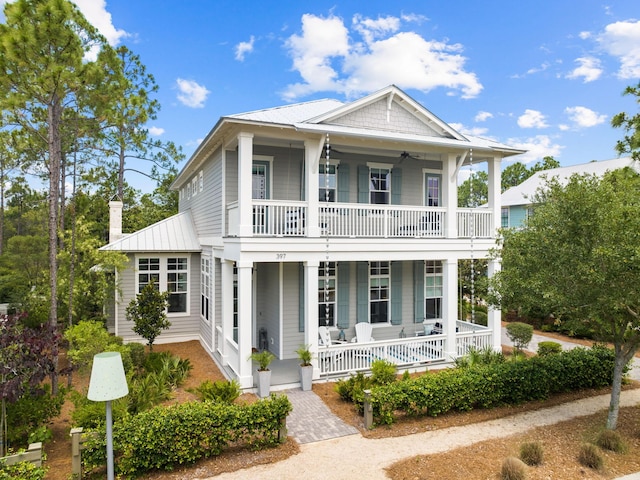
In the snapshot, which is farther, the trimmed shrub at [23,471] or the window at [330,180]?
the window at [330,180]

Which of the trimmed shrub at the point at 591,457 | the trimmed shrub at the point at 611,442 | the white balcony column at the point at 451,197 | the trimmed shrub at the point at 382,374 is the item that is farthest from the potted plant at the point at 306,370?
the trimmed shrub at the point at 611,442

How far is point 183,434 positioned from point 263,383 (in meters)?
3.03

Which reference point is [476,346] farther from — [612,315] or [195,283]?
[195,283]

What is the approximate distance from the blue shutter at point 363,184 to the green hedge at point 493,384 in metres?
6.10

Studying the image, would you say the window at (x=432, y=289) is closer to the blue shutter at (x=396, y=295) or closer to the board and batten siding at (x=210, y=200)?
the blue shutter at (x=396, y=295)

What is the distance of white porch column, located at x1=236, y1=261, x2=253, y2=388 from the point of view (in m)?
9.33

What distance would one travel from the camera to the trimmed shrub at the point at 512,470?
566cm

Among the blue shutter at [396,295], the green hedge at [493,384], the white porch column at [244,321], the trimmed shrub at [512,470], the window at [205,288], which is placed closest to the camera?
the trimmed shrub at [512,470]

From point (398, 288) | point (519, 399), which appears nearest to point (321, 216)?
point (398, 288)

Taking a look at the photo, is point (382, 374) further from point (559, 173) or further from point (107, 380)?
point (559, 173)

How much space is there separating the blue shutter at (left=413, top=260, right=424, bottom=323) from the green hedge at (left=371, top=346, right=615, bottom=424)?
449cm

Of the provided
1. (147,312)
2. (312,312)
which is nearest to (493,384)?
(312,312)

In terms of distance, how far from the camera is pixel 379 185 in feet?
43.2

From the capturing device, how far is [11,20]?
7.76 meters
